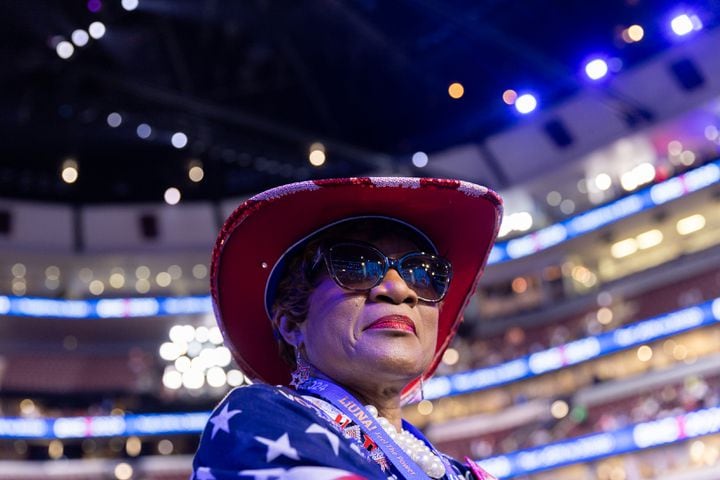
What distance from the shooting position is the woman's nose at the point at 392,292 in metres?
2.01

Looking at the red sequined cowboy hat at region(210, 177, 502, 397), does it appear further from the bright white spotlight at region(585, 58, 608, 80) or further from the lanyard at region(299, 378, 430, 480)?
the bright white spotlight at region(585, 58, 608, 80)

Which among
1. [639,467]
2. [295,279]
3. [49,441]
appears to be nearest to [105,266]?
[49,441]

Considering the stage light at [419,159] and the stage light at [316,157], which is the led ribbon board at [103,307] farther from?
the stage light at [419,159]

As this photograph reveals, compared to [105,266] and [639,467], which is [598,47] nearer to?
[639,467]

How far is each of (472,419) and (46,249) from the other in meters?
14.0

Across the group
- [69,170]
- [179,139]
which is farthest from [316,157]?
[69,170]

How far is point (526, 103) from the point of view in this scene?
21562mm

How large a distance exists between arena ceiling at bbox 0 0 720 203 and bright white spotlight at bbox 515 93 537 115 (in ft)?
3.94

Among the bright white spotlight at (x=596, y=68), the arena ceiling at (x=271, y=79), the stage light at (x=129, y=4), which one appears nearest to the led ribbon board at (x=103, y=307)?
the arena ceiling at (x=271, y=79)

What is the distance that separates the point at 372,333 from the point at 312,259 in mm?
277

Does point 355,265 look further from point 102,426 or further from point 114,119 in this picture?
point 102,426

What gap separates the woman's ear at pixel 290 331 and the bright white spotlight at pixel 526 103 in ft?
65.1

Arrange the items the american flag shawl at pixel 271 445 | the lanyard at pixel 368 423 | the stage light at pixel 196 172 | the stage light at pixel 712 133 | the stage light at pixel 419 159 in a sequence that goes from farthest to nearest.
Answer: the stage light at pixel 196 172, the stage light at pixel 419 159, the stage light at pixel 712 133, the lanyard at pixel 368 423, the american flag shawl at pixel 271 445

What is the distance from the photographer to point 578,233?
1016 inches
